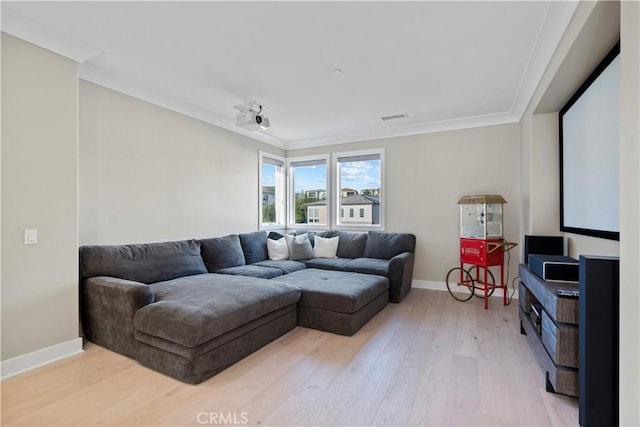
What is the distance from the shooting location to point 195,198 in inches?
158

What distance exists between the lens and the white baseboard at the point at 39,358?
2.13 metres

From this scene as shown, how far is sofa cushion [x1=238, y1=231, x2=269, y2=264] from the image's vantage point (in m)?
4.43

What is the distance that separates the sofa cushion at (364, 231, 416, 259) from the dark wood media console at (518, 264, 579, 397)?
2270 mm

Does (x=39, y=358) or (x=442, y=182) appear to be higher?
(x=442, y=182)

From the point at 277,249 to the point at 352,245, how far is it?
119 cm

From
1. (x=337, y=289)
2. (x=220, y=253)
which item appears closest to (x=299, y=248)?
(x=220, y=253)

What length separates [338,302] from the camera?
2.94 metres

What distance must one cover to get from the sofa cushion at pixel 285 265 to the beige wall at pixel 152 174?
31.3 inches

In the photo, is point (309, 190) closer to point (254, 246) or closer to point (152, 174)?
point (254, 246)

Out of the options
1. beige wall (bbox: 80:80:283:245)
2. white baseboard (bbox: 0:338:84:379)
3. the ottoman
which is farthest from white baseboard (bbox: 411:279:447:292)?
white baseboard (bbox: 0:338:84:379)

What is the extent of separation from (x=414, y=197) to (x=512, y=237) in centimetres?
143

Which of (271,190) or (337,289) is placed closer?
(337,289)

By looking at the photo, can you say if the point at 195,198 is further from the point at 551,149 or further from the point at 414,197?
the point at 551,149

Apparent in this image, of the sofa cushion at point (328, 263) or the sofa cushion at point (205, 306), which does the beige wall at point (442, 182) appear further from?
the sofa cushion at point (205, 306)
